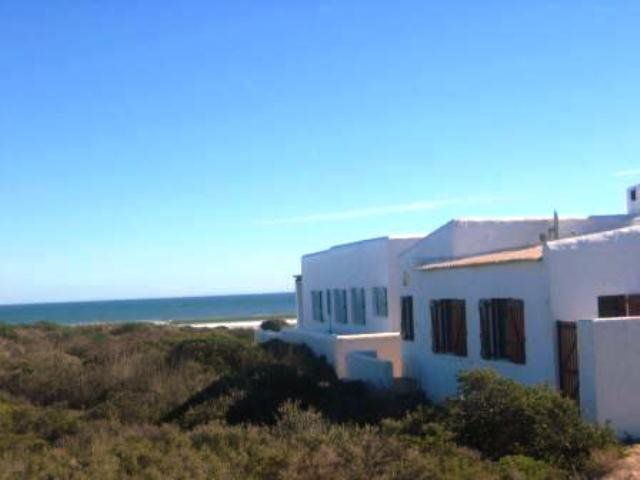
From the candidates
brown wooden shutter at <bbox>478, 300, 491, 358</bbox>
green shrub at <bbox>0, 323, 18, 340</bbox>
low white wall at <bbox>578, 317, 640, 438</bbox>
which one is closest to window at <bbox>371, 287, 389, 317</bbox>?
brown wooden shutter at <bbox>478, 300, 491, 358</bbox>

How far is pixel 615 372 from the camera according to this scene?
13.9m

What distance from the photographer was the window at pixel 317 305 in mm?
34062

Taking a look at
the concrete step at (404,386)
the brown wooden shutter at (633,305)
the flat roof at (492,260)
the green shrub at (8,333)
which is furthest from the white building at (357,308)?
the green shrub at (8,333)

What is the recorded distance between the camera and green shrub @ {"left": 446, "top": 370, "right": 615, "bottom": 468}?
1238 cm

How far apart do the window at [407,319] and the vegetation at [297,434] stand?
239 cm

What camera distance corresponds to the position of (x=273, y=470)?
1041 centimetres

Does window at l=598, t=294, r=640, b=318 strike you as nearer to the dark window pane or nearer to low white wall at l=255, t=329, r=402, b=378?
the dark window pane

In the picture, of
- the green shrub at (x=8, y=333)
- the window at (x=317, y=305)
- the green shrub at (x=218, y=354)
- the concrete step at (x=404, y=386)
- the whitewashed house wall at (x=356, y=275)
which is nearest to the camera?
the concrete step at (x=404, y=386)

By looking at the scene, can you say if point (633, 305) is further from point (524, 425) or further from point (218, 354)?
point (218, 354)

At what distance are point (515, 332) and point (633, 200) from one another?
970 centimetres

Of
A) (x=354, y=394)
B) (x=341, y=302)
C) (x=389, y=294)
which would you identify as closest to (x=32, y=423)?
(x=354, y=394)

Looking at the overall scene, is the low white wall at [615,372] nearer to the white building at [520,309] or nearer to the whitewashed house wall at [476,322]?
the white building at [520,309]

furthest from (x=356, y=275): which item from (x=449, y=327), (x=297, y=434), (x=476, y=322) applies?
(x=297, y=434)

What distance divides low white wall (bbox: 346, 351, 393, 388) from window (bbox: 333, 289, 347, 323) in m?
6.10
